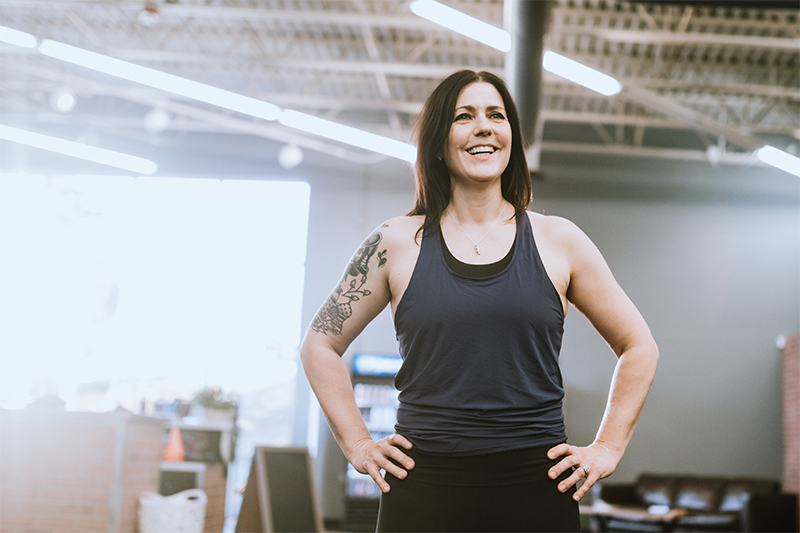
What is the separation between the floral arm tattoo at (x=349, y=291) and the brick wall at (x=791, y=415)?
8376 millimetres

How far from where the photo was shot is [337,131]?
730 cm

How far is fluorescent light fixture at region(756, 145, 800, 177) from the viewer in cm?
712

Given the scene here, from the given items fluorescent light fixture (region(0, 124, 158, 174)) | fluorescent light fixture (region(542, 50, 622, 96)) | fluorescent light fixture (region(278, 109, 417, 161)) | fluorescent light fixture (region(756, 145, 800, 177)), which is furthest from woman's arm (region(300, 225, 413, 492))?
fluorescent light fixture (region(0, 124, 158, 174))

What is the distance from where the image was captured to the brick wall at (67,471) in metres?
3.95

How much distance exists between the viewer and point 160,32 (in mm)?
7824

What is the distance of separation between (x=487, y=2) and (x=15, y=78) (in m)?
6.08

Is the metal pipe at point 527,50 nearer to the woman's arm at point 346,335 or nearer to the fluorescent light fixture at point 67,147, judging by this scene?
the woman's arm at point 346,335

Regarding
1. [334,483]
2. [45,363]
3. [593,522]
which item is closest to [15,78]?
[45,363]

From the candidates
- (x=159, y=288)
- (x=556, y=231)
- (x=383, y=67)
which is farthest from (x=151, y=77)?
(x=556, y=231)

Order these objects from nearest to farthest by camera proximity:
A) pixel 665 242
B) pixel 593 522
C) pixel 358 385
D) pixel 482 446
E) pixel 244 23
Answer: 1. pixel 482 446
2. pixel 244 23
3. pixel 593 522
4. pixel 358 385
5. pixel 665 242

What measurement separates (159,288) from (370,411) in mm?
3324

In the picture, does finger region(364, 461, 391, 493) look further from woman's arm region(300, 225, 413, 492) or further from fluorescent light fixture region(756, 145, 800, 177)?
fluorescent light fixture region(756, 145, 800, 177)

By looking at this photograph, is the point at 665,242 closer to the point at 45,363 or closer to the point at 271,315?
the point at 271,315

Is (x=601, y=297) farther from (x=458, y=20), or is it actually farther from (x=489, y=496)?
(x=458, y=20)
